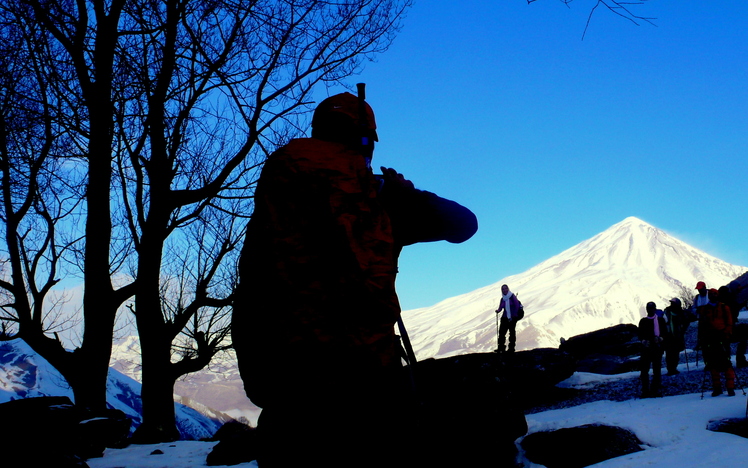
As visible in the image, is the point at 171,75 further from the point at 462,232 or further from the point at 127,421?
the point at 462,232

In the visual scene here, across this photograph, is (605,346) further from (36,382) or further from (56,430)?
(36,382)

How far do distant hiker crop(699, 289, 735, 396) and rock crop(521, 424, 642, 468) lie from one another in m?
3.64

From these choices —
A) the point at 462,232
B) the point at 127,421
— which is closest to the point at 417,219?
the point at 462,232

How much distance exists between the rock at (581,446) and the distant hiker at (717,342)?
364cm

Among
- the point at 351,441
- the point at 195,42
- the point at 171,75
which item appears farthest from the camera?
the point at 171,75

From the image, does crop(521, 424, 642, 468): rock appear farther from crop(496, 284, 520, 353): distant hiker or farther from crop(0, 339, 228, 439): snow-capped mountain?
crop(0, 339, 228, 439): snow-capped mountain

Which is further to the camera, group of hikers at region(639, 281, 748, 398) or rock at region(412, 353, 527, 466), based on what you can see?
group of hikers at region(639, 281, 748, 398)

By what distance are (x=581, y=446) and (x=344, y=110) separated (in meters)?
6.04

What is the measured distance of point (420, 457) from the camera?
1883 millimetres

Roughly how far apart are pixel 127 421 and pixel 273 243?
26.8 feet

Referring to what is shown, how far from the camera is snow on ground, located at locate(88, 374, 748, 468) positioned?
5.73 metres

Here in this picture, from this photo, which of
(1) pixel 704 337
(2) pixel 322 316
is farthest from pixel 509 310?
(2) pixel 322 316

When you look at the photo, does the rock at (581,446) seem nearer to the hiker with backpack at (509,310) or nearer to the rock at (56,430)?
the rock at (56,430)

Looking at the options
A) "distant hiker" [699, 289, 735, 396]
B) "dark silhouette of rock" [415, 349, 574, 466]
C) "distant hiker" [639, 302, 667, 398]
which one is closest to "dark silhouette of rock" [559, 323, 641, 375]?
"distant hiker" [639, 302, 667, 398]
